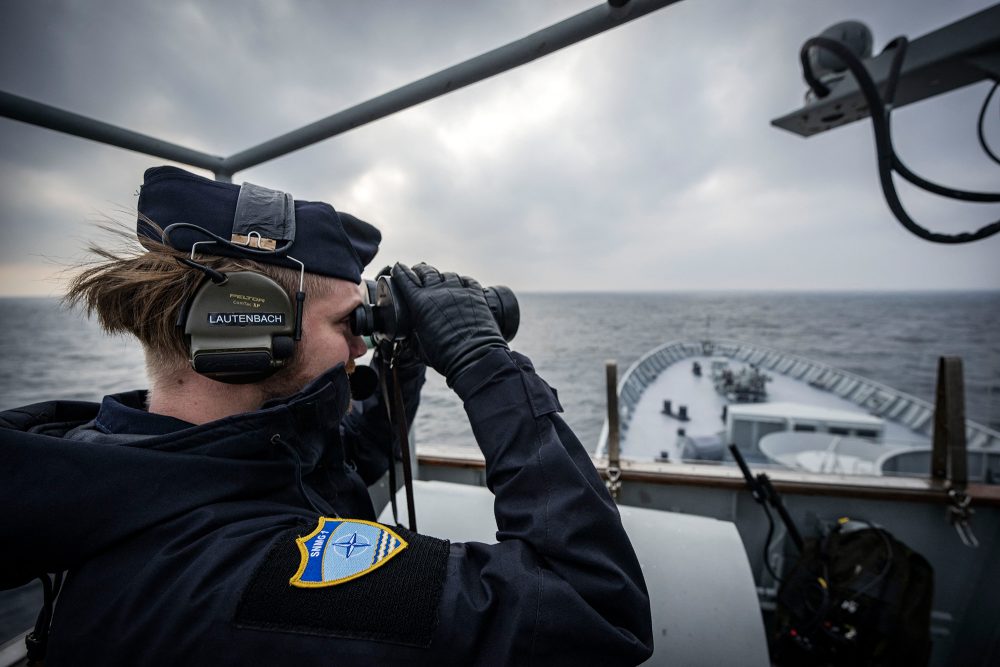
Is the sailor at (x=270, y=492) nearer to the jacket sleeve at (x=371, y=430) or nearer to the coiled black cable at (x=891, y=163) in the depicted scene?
the jacket sleeve at (x=371, y=430)

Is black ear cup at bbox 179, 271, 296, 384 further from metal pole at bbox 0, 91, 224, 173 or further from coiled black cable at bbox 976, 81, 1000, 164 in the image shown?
coiled black cable at bbox 976, 81, 1000, 164

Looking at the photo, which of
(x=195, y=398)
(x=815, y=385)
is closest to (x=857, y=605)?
(x=195, y=398)

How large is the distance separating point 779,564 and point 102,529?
2624 mm

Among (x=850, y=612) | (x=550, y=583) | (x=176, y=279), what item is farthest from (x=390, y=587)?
(x=850, y=612)

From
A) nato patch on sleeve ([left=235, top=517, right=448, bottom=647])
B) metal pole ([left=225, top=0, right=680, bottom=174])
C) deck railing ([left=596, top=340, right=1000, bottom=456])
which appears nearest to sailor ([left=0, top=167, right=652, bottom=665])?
nato patch on sleeve ([left=235, top=517, right=448, bottom=647])

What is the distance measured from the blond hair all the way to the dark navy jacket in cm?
13

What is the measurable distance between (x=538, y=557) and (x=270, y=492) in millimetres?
483

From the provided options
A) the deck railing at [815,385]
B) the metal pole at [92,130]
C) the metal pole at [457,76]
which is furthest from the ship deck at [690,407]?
the metal pole at [92,130]

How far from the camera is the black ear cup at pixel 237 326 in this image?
69cm

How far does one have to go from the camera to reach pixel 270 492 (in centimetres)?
76

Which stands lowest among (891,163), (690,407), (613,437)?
(690,407)

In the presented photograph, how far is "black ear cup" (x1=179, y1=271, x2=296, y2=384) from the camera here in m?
0.69

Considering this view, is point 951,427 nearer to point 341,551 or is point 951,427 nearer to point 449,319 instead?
point 449,319

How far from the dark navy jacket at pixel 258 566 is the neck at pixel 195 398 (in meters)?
0.05
